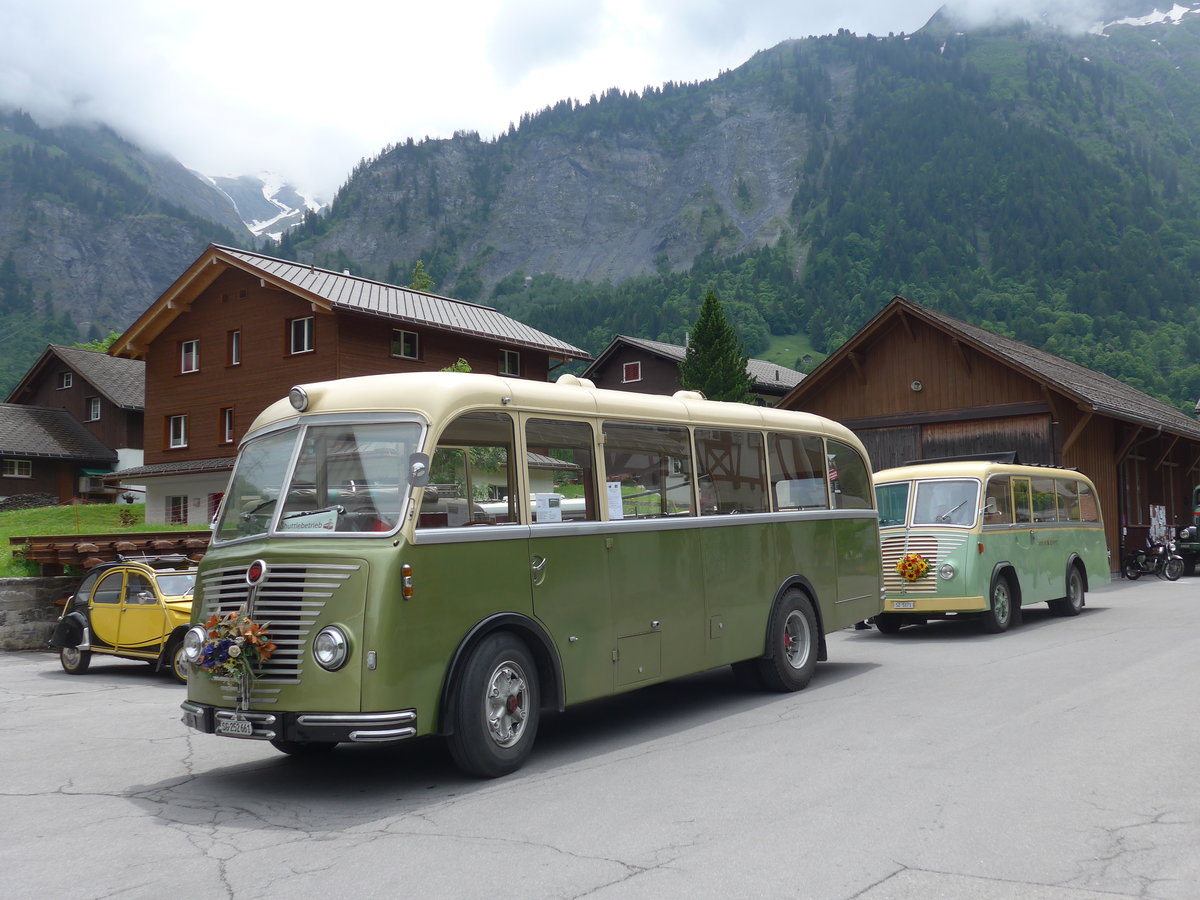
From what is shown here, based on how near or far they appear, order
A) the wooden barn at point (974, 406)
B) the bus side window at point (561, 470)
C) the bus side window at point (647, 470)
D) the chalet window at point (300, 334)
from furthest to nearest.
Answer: the chalet window at point (300, 334) → the wooden barn at point (974, 406) → the bus side window at point (647, 470) → the bus side window at point (561, 470)

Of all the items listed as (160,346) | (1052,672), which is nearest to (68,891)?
(1052,672)

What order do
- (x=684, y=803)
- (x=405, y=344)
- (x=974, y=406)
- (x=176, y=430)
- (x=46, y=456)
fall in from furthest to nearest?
(x=46, y=456)
(x=176, y=430)
(x=405, y=344)
(x=974, y=406)
(x=684, y=803)

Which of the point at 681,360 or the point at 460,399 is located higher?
the point at 681,360

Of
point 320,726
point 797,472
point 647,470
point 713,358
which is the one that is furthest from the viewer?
point 713,358

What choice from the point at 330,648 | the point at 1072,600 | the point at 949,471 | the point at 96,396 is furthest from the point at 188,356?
the point at 330,648

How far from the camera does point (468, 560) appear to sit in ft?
23.7

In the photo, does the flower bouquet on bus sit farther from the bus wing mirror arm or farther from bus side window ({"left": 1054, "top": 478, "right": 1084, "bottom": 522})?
bus side window ({"left": 1054, "top": 478, "right": 1084, "bottom": 522})

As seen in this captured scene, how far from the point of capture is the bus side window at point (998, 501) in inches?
601

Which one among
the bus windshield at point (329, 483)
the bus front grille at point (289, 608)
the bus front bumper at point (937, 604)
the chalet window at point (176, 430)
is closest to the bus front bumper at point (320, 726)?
the bus front grille at point (289, 608)

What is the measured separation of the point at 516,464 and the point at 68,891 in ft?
12.6

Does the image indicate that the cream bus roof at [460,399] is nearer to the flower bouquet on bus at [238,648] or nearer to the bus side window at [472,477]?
the bus side window at [472,477]

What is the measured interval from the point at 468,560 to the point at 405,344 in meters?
32.7

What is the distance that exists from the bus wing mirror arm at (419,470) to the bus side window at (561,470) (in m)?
1.08

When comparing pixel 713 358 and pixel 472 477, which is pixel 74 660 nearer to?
pixel 472 477
